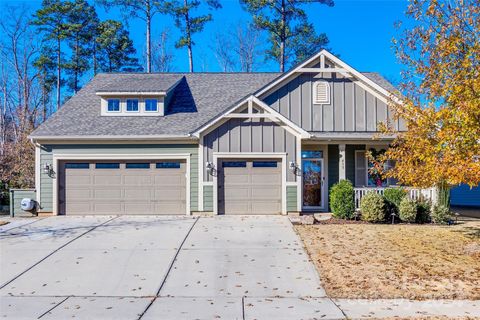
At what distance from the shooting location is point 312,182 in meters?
14.3

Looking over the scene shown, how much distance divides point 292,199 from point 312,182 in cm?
160

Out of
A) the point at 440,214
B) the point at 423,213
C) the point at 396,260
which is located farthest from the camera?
the point at 423,213

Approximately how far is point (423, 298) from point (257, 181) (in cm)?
781

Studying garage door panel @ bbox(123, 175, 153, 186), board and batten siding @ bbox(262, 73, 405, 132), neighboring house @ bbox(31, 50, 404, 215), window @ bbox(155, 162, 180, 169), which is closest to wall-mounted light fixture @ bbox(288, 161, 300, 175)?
neighboring house @ bbox(31, 50, 404, 215)

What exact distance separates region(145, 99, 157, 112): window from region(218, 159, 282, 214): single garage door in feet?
13.2

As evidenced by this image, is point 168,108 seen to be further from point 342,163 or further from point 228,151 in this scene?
point 342,163

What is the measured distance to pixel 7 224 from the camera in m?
12.1

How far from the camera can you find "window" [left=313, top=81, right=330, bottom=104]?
14234mm

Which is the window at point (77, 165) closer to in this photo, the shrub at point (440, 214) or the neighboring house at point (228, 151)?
the neighboring house at point (228, 151)

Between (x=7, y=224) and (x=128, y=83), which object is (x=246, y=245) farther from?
(x=128, y=83)

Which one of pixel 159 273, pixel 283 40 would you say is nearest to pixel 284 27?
pixel 283 40

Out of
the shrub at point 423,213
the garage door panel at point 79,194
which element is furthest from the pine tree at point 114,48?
the shrub at point 423,213

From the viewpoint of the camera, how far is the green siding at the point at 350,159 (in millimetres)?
Result: 14164

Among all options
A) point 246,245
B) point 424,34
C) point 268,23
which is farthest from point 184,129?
point 268,23
